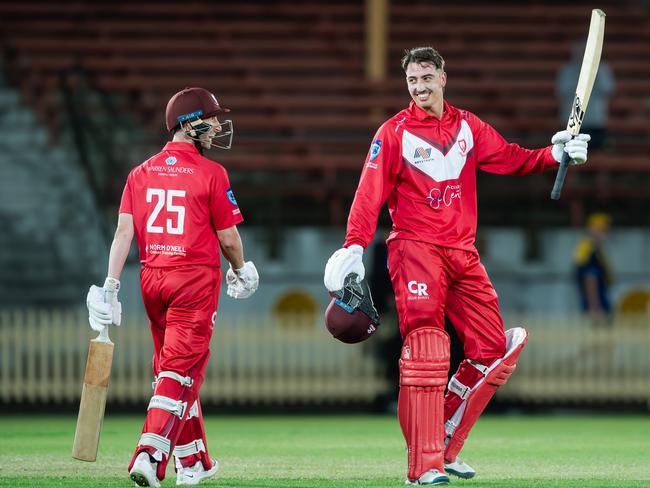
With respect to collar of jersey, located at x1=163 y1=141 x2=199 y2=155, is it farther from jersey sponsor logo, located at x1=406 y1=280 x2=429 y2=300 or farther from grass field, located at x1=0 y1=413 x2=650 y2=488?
grass field, located at x1=0 y1=413 x2=650 y2=488

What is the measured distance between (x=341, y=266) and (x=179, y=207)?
0.97 metres

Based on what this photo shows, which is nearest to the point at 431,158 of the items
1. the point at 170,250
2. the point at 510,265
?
the point at 170,250

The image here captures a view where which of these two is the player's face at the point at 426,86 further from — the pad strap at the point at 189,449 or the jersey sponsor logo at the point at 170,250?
the pad strap at the point at 189,449

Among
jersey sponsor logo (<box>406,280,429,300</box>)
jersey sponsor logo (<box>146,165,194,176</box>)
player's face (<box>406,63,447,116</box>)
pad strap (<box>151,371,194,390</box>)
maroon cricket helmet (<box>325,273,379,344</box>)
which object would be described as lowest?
pad strap (<box>151,371,194,390</box>)

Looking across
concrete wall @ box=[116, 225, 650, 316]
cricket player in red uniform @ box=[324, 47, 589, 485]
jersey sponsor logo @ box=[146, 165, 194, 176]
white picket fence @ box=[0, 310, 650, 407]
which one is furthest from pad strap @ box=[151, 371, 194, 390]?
concrete wall @ box=[116, 225, 650, 316]

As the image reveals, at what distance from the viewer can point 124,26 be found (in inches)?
829

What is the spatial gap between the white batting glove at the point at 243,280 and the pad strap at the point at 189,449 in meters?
0.83

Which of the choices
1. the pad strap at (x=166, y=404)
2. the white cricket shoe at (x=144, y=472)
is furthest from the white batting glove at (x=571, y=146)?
the white cricket shoe at (x=144, y=472)

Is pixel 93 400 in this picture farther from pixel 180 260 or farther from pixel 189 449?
pixel 180 260

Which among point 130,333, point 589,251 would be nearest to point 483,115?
point 589,251

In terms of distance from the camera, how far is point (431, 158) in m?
6.88

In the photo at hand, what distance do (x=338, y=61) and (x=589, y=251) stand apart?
6.44 metres

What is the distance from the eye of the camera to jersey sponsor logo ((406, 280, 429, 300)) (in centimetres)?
679

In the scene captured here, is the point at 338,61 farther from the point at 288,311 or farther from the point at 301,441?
the point at 301,441
